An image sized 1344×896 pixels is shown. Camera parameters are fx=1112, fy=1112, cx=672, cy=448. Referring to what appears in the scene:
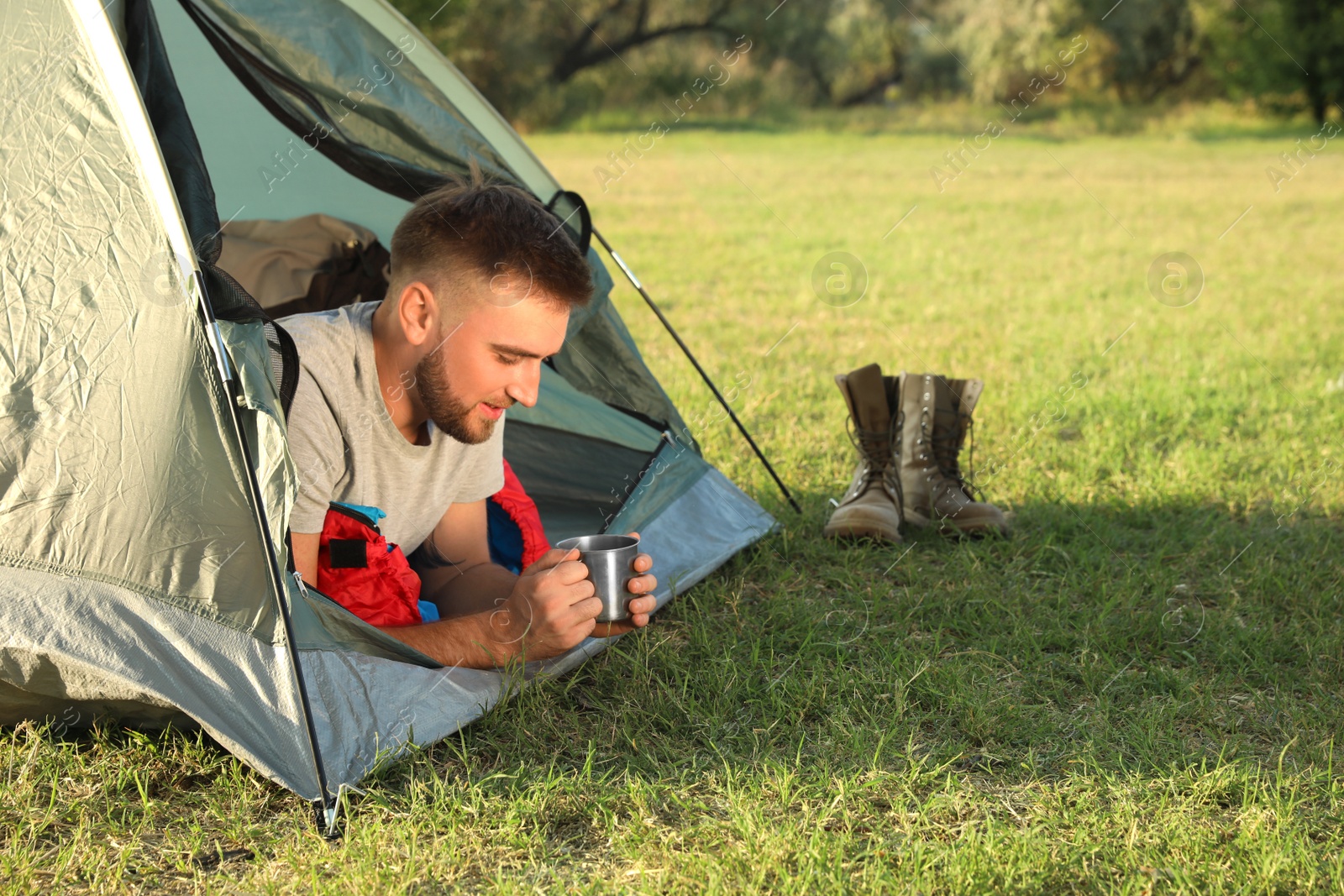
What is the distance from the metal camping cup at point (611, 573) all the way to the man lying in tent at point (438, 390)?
3 cm

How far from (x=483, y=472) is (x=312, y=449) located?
53 centimetres

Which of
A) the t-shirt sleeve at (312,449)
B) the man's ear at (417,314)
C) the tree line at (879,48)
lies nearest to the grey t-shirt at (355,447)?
the t-shirt sleeve at (312,449)

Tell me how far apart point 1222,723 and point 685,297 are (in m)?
4.32

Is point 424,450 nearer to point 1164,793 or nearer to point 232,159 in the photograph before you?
point 1164,793

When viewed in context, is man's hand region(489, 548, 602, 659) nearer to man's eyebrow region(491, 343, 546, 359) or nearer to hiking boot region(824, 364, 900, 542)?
man's eyebrow region(491, 343, 546, 359)

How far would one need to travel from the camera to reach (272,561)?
1.84 meters

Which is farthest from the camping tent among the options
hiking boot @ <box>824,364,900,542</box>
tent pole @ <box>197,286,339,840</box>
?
hiking boot @ <box>824,364,900,542</box>

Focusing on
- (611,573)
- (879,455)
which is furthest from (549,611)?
(879,455)

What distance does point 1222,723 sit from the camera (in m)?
2.19

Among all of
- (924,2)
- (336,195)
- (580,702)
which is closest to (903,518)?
(580,702)

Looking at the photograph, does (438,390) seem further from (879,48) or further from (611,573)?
(879,48)

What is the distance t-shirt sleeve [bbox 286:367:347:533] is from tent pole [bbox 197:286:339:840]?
151 millimetres

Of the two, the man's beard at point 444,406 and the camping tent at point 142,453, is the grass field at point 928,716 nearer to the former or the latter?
the camping tent at point 142,453

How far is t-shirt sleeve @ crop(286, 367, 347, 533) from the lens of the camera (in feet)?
6.61
